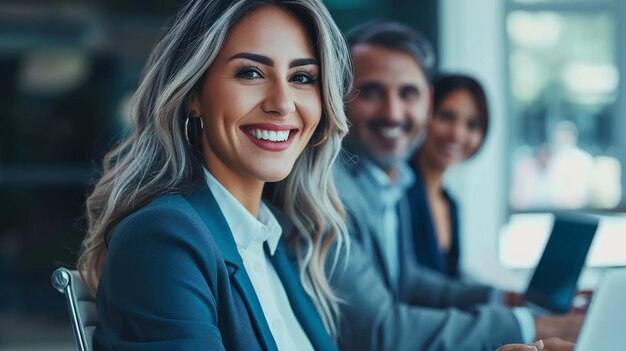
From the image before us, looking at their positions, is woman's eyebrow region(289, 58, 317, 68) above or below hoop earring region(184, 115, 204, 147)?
above

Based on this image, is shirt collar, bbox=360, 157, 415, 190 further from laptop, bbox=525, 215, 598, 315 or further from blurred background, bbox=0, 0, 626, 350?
blurred background, bbox=0, 0, 626, 350

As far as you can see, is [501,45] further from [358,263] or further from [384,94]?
[358,263]

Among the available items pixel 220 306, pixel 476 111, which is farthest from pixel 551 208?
pixel 220 306

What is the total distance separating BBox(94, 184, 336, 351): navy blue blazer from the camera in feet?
3.79

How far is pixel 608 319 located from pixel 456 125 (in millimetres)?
1529

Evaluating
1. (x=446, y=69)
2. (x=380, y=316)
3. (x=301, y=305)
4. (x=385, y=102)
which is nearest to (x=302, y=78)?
(x=301, y=305)

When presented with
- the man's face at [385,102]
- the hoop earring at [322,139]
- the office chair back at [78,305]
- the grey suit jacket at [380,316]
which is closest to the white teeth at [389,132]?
the man's face at [385,102]

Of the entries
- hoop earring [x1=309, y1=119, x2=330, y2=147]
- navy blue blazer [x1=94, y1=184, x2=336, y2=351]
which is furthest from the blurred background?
navy blue blazer [x1=94, y1=184, x2=336, y2=351]

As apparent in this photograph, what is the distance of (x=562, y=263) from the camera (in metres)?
1.81

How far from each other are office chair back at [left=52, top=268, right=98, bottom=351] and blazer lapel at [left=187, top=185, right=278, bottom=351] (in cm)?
23

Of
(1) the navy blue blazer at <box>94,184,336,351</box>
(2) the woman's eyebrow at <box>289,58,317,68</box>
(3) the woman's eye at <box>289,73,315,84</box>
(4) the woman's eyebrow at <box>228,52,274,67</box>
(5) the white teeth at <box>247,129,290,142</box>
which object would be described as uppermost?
(4) the woman's eyebrow at <box>228,52,274,67</box>

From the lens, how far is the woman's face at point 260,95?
1.28 metres

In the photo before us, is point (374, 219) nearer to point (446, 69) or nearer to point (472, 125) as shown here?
point (472, 125)

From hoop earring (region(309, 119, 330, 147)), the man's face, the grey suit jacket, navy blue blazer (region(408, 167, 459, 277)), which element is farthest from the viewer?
navy blue blazer (region(408, 167, 459, 277))
